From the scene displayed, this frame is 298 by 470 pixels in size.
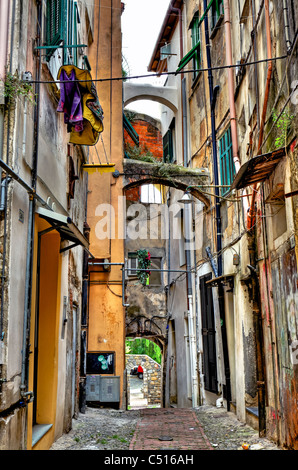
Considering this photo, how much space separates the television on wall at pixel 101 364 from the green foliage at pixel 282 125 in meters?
9.09

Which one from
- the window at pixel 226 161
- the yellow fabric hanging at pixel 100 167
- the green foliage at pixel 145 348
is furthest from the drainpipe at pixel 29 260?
the green foliage at pixel 145 348

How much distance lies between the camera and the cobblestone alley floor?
7.43 m

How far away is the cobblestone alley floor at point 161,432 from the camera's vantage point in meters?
7.43

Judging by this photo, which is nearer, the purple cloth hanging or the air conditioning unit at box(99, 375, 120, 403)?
the purple cloth hanging

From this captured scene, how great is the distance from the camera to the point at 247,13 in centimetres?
964

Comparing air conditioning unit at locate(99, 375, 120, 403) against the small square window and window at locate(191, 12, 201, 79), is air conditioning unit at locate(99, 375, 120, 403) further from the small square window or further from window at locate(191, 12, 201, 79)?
window at locate(191, 12, 201, 79)

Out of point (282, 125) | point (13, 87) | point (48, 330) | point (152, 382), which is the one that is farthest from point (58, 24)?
point (152, 382)

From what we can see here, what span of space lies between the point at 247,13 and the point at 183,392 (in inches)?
503

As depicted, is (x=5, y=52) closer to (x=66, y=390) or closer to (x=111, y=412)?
(x=66, y=390)

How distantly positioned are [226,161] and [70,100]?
6082mm

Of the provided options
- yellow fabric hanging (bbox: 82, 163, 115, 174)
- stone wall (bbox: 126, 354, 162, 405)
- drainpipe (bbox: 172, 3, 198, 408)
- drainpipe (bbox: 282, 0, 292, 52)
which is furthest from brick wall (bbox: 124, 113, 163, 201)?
drainpipe (bbox: 282, 0, 292, 52)

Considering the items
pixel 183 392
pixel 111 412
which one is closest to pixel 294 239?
pixel 111 412

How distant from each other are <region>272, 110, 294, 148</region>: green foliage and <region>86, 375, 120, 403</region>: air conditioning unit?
9038mm

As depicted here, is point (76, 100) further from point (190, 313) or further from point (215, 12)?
point (190, 313)
